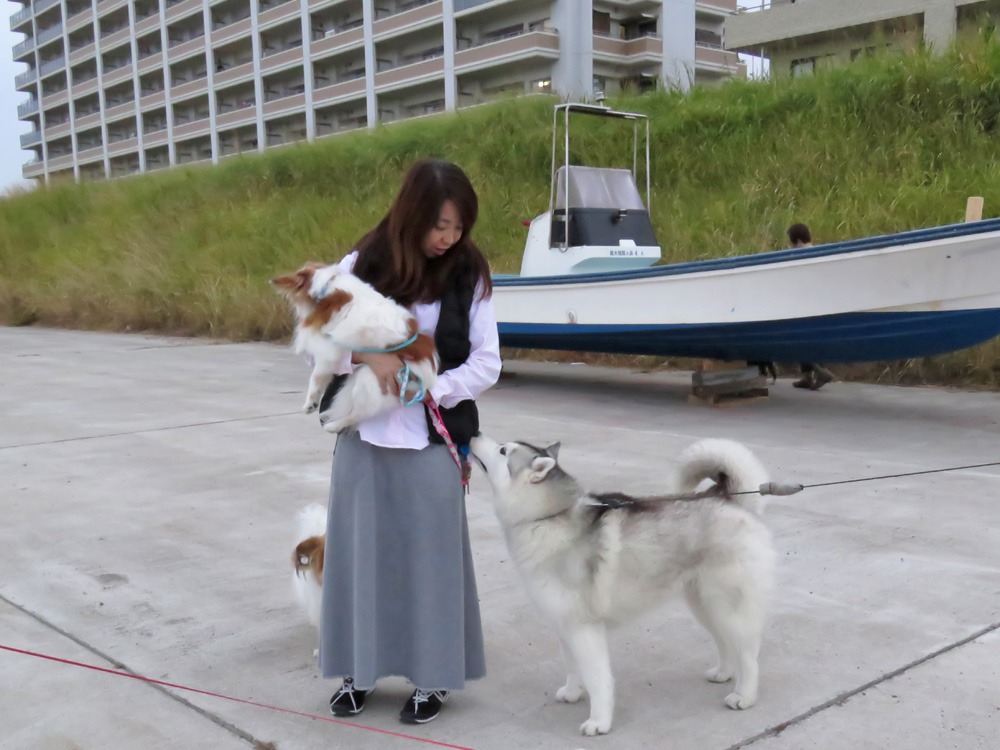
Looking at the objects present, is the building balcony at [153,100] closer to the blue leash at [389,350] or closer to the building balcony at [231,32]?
the building balcony at [231,32]

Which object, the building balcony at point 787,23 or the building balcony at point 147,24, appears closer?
the building balcony at point 787,23

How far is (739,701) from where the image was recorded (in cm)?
278

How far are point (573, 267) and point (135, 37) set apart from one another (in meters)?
62.5

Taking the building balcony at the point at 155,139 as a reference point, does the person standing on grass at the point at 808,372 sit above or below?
below

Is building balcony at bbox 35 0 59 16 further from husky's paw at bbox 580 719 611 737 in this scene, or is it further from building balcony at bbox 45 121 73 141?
husky's paw at bbox 580 719 611 737

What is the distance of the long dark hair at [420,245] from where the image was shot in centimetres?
256

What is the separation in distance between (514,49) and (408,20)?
7161 millimetres

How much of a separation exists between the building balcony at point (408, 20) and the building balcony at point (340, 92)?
257 cm

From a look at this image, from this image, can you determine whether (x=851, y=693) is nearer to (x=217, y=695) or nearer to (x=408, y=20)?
(x=217, y=695)

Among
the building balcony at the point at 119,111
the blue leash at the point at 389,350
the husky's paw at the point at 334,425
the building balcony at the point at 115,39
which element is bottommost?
the husky's paw at the point at 334,425

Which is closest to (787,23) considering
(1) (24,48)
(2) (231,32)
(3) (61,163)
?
(2) (231,32)

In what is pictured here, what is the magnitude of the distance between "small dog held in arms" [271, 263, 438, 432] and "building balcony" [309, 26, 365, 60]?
154ft

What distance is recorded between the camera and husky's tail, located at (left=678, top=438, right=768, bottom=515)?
281 centimetres

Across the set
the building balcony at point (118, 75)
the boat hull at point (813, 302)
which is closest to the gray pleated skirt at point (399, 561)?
the boat hull at point (813, 302)
